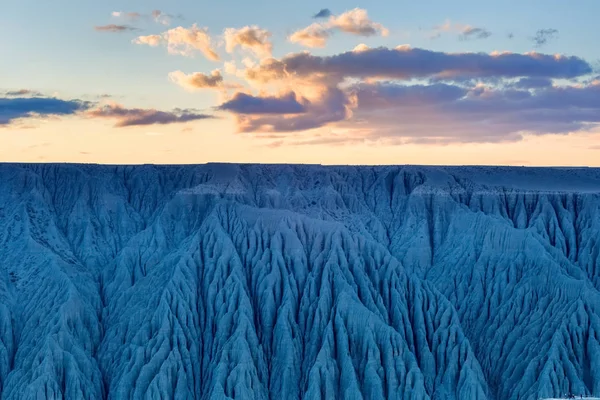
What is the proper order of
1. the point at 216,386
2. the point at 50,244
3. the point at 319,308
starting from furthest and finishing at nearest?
the point at 50,244, the point at 319,308, the point at 216,386

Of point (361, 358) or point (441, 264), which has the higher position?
point (441, 264)

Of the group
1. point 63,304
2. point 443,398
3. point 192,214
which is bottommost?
point 443,398

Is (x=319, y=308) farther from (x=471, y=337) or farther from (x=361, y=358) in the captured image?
(x=471, y=337)

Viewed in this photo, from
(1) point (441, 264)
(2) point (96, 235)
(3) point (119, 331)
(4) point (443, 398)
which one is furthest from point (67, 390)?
(1) point (441, 264)

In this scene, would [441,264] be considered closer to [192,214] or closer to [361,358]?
[361,358]

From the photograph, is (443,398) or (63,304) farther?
(63,304)

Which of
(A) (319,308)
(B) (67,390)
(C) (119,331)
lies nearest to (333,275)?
(A) (319,308)

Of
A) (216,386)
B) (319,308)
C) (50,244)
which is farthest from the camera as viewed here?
(50,244)
